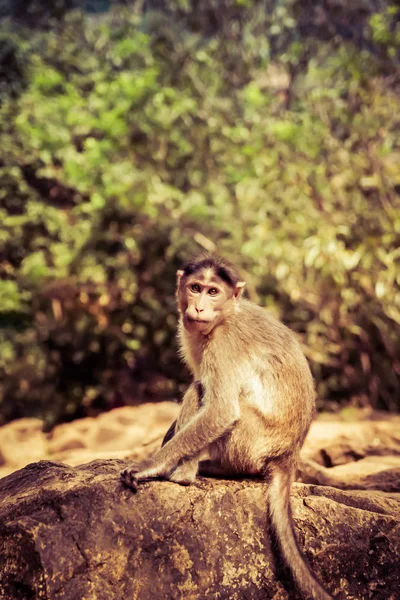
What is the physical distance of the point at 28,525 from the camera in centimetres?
288

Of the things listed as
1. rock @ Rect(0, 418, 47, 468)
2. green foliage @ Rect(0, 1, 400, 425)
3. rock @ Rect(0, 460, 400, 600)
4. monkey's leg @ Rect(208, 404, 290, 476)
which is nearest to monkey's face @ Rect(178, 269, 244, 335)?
monkey's leg @ Rect(208, 404, 290, 476)

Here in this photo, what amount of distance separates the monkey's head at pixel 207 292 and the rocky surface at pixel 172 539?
90cm

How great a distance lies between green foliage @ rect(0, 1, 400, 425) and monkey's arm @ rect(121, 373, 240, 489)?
553 centimetres

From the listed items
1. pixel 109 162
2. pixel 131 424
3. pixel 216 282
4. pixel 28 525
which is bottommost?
pixel 131 424

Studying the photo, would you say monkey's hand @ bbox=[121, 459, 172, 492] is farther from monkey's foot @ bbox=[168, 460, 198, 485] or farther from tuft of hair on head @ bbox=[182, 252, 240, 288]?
tuft of hair on head @ bbox=[182, 252, 240, 288]

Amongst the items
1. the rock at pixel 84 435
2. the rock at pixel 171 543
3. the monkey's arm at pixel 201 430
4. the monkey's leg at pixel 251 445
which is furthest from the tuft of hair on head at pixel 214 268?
the rock at pixel 84 435

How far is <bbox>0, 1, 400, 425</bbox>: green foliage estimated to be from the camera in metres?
9.62

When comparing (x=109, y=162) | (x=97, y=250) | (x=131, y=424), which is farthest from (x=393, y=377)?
(x=109, y=162)

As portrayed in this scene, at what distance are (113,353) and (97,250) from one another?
1698 mm

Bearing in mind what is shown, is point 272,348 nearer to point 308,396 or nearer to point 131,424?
point 308,396

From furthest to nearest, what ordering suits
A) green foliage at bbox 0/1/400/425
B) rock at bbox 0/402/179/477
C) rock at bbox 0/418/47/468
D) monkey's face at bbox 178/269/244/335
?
green foliage at bbox 0/1/400/425, rock at bbox 0/418/47/468, rock at bbox 0/402/179/477, monkey's face at bbox 178/269/244/335

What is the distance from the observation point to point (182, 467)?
134 inches

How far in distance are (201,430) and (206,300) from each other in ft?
2.46

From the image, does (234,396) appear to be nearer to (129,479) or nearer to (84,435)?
(129,479)
